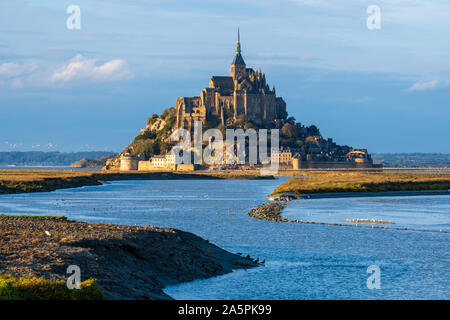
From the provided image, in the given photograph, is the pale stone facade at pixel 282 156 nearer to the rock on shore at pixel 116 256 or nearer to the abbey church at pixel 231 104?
the abbey church at pixel 231 104

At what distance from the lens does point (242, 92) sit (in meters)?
190

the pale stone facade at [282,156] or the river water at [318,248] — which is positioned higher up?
the pale stone facade at [282,156]

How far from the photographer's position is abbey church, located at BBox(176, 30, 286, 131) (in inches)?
7456

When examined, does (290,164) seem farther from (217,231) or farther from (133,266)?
(133,266)

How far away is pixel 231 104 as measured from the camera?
190 m

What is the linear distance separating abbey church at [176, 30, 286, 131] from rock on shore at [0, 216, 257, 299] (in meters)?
160

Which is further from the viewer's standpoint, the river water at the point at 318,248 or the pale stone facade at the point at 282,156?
the pale stone facade at the point at 282,156

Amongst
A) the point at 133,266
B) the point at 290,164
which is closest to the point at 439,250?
the point at 133,266

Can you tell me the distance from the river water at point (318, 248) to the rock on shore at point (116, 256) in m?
0.97

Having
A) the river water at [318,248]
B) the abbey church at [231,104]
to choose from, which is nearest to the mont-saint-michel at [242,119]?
the abbey church at [231,104]

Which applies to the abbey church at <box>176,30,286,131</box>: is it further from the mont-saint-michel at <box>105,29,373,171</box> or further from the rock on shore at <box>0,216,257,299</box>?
the rock on shore at <box>0,216,257,299</box>

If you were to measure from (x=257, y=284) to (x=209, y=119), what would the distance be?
170 meters

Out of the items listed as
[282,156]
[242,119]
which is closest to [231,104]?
[242,119]

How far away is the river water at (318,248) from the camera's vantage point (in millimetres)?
23250
